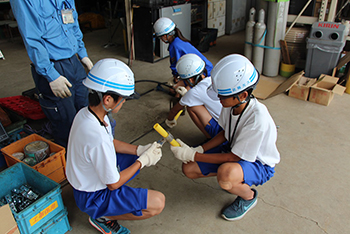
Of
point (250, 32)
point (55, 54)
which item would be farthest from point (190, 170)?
point (250, 32)

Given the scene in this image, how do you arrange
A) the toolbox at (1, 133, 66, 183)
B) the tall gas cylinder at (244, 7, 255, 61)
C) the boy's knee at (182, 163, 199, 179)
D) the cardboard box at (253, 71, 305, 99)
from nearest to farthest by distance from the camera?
the boy's knee at (182, 163, 199, 179) → the toolbox at (1, 133, 66, 183) → the cardboard box at (253, 71, 305, 99) → the tall gas cylinder at (244, 7, 255, 61)

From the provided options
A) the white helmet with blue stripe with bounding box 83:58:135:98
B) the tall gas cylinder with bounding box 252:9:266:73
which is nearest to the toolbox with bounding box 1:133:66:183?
the white helmet with blue stripe with bounding box 83:58:135:98

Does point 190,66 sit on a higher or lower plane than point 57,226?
higher

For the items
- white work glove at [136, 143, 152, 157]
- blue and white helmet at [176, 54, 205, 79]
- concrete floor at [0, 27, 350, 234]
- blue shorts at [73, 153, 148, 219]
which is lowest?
concrete floor at [0, 27, 350, 234]

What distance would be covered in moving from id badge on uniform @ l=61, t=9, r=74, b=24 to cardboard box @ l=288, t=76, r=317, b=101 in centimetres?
301

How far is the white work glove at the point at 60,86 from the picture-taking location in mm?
2359

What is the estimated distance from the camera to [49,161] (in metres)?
2.30

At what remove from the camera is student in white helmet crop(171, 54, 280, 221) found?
5.59 ft

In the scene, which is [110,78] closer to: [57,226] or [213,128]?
[57,226]

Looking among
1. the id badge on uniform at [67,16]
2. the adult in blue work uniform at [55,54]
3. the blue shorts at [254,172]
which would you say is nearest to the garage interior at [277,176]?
the blue shorts at [254,172]

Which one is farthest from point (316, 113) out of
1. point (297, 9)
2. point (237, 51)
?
point (237, 51)

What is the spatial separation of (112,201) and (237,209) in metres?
0.94

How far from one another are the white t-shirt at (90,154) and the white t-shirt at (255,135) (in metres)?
0.82

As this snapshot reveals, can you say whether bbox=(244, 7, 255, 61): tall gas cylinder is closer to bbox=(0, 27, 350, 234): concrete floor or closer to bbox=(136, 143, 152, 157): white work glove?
bbox=(0, 27, 350, 234): concrete floor
